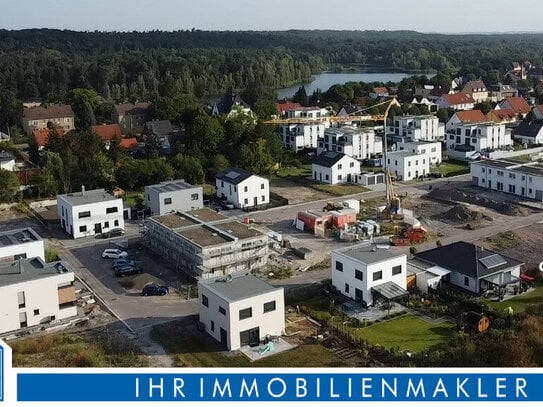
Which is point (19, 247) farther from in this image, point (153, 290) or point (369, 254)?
point (369, 254)

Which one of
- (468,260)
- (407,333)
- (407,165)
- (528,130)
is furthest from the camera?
(528,130)

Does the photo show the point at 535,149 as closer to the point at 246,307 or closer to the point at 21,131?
the point at 246,307

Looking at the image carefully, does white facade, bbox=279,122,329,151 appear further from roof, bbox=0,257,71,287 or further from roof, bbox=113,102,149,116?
roof, bbox=0,257,71,287

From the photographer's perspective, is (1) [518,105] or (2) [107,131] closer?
(2) [107,131]

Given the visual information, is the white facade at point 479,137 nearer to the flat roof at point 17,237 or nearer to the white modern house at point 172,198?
the white modern house at point 172,198

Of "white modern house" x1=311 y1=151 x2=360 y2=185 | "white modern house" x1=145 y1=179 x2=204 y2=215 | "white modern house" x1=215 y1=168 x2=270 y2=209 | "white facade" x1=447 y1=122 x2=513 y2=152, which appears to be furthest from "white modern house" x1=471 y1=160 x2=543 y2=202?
"white modern house" x1=145 y1=179 x2=204 y2=215

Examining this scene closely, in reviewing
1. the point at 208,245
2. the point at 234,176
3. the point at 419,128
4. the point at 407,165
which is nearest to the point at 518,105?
the point at 419,128

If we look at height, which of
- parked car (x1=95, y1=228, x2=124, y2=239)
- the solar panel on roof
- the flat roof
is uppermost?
the flat roof
